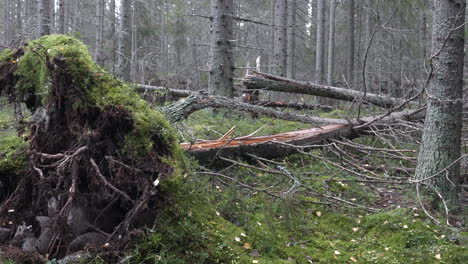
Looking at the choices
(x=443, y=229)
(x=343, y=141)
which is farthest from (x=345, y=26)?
(x=443, y=229)

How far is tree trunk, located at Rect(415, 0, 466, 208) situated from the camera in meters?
5.04

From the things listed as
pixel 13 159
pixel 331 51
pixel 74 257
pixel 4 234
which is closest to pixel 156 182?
pixel 74 257

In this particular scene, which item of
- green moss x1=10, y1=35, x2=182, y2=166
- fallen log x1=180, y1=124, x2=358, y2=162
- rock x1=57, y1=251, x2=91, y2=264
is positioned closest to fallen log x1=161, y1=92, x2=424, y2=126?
fallen log x1=180, y1=124, x2=358, y2=162

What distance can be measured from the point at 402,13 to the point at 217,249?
1780 cm

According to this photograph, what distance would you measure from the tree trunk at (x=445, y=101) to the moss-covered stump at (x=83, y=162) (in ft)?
11.3

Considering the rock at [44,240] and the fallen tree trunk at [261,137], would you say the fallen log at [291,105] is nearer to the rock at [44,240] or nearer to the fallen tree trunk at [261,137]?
the fallen tree trunk at [261,137]

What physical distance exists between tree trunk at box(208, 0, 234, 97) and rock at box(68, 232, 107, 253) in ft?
19.6

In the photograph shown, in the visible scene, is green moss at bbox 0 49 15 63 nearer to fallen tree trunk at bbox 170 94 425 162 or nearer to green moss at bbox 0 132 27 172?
green moss at bbox 0 132 27 172

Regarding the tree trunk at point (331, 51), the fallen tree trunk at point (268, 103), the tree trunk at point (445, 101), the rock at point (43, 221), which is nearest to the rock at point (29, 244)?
the rock at point (43, 221)

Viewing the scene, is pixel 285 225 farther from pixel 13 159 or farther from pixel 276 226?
pixel 13 159

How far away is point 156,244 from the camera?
10.5ft

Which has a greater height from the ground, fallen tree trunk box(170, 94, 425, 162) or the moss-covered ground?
fallen tree trunk box(170, 94, 425, 162)

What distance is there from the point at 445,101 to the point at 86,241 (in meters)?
4.42

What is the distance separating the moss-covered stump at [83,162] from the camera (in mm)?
3199
